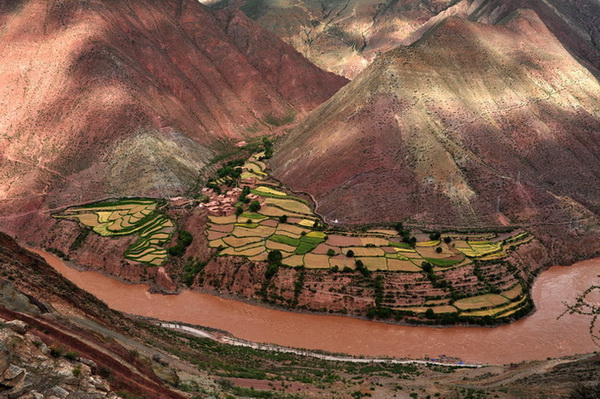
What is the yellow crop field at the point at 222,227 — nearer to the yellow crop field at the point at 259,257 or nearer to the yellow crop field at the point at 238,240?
the yellow crop field at the point at 238,240

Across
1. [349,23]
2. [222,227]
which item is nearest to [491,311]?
[222,227]

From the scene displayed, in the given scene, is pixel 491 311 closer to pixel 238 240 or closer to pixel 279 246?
pixel 279 246

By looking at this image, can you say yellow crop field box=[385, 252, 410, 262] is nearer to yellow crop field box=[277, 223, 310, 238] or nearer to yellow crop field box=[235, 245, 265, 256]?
yellow crop field box=[277, 223, 310, 238]

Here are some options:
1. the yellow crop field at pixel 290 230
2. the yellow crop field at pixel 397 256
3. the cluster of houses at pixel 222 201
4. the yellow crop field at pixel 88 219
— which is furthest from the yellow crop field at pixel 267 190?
the yellow crop field at pixel 88 219

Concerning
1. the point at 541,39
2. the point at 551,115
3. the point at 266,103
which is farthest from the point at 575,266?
Result: the point at 266,103

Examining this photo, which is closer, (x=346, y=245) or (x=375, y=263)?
(x=375, y=263)

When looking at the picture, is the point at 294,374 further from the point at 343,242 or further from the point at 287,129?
the point at 287,129
